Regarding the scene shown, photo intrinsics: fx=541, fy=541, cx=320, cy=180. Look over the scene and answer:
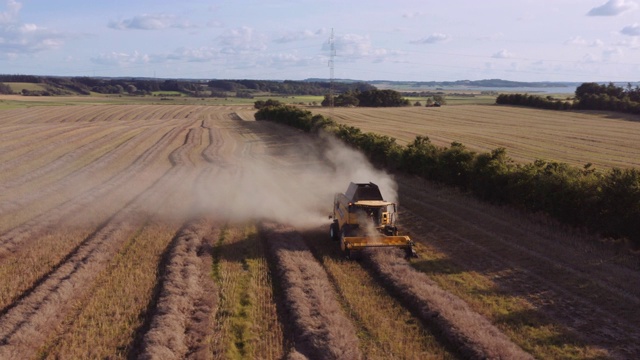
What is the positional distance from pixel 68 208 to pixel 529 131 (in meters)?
54.8

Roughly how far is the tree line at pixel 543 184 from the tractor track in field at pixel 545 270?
50.9 inches

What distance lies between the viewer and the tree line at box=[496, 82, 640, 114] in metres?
89.9

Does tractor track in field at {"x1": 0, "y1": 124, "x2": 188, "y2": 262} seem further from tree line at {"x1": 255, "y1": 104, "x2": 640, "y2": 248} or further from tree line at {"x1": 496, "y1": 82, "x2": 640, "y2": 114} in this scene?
Answer: tree line at {"x1": 496, "y1": 82, "x2": 640, "y2": 114}

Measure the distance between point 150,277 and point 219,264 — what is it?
87.1 inches

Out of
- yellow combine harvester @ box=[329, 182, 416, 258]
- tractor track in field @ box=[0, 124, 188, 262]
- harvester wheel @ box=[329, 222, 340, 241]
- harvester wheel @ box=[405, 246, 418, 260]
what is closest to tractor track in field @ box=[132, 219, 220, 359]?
harvester wheel @ box=[329, 222, 340, 241]

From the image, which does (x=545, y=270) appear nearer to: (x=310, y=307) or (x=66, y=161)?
(x=310, y=307)

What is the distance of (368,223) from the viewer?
1797cm

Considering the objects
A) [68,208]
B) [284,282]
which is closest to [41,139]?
[68,208]

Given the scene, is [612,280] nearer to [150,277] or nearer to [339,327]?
[339,327]

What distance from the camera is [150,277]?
15234 millimetres

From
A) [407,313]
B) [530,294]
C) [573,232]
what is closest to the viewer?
[407,313]

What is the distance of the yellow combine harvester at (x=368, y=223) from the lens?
1722 cm

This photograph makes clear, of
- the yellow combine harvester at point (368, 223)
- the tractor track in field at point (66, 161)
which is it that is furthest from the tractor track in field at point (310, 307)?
the tractor track in field at point (66, 161)

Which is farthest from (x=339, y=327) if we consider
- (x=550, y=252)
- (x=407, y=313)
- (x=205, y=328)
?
(x=550, y=252)
